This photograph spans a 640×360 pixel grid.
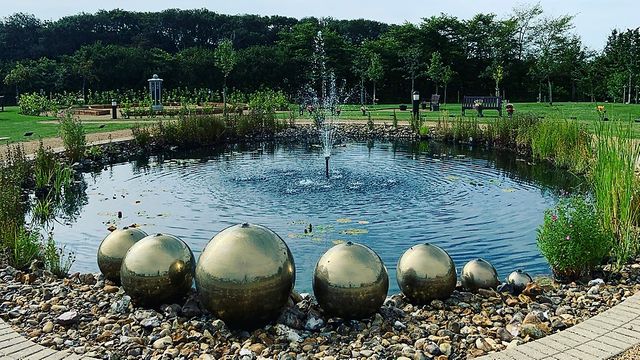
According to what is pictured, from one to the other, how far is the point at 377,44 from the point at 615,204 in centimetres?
3835

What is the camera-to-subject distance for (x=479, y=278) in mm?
5098

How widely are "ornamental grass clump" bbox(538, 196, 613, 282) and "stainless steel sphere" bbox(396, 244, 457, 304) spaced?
1233 millimetres

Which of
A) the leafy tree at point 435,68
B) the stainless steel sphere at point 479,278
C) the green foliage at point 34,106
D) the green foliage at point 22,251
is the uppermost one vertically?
the leafy tree at point 435,68

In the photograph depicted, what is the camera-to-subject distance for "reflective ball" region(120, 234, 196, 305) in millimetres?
4500

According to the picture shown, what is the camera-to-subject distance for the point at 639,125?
663 inches

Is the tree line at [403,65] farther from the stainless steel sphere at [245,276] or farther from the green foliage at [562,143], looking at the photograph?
the stainless steel sphere at [245,276]

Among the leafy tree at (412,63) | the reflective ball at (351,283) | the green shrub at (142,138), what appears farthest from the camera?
the leafy tree at (412,63)

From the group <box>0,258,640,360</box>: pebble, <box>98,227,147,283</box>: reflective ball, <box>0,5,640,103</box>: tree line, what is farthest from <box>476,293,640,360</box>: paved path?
<box>0,5,640,103</box>: tree line

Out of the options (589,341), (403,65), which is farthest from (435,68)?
(589,341)

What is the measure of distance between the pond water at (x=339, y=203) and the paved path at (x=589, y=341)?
2108 mm

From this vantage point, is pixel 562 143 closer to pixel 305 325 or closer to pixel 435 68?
pixel 305 325

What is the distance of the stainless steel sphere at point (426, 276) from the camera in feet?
15.4

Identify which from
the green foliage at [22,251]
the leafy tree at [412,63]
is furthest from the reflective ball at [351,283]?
the leafy tree at [412,63]

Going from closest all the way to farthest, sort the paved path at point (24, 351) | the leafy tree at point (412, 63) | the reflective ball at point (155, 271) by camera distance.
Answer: the paved path at point (24, 351)
the reflective ball at point (155, 271)
the leafy tree at point (412, 63)
